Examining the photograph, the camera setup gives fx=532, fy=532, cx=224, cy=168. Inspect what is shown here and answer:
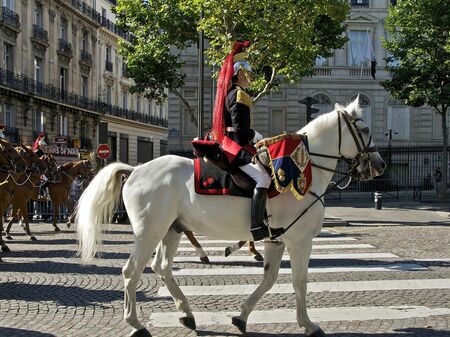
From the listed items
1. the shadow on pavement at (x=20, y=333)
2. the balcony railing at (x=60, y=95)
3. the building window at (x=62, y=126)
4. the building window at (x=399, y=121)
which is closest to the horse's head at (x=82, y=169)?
the shadow on pavement at (x=20, y=333)

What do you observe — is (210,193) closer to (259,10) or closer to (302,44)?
(302,44)

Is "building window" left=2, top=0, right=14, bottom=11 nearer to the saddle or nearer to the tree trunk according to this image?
the tree trunk

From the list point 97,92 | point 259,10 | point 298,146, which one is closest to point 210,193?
point 298,146

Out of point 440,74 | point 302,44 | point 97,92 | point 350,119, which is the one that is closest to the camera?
point 350,119

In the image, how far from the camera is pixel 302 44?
17.4 meters

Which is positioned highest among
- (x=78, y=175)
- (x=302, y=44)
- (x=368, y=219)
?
(x=302, y=44)

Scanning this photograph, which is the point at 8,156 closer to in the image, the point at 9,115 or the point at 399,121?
the point at 9,115

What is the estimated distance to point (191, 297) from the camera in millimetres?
7492

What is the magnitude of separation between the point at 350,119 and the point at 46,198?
49.1 feet

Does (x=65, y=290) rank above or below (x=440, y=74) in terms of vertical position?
below

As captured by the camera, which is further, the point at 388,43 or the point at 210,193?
the point at 388,43

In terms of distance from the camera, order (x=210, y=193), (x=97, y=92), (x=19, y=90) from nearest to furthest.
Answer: (x=210, y=193), (x=19, y=90), (x=97, y=92)

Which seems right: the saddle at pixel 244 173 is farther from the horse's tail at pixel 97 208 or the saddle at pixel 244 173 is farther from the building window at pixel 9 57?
the building window at pixel 9 57

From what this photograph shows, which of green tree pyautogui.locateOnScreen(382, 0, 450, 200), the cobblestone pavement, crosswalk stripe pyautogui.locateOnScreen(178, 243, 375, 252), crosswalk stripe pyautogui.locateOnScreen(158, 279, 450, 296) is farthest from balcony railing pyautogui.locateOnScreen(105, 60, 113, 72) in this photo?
crosswalk stripe pyautogui.locateOnScreen(158, 279, 450, 296)
